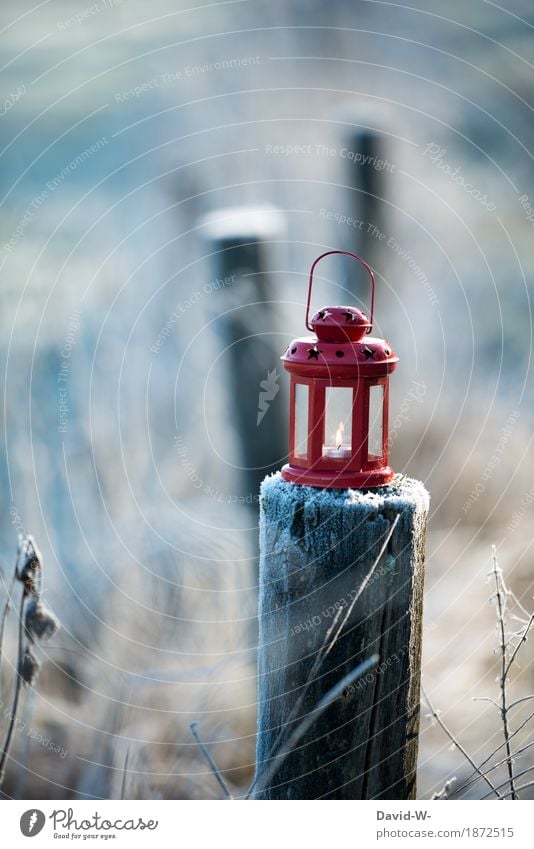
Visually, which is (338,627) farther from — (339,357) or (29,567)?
(29,567)

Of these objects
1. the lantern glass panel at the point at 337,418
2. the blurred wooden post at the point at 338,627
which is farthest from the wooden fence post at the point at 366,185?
the blurred wooden post at the point at 338,627

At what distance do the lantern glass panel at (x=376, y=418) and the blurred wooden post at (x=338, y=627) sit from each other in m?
0.10

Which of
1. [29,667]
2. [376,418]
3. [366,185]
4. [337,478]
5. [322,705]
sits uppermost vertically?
[366,185]

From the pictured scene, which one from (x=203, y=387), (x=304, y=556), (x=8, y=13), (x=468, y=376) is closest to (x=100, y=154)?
(x=8, y=13)

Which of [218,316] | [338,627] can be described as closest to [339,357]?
[338,627]

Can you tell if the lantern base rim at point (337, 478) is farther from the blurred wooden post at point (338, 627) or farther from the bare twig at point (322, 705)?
the bare twig at point (322, 705)

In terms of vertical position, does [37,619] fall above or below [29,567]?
below

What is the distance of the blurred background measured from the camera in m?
4.18

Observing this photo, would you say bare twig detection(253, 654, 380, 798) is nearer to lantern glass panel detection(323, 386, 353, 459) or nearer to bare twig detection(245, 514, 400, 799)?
bare twig detection(245, 514, 400, 799)

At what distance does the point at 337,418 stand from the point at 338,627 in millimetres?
788

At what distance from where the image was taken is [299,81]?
5.39 meters

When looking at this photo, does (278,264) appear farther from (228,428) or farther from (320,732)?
(320,732)

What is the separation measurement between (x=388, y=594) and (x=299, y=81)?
391cm

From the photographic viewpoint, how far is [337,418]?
2.90 meters
